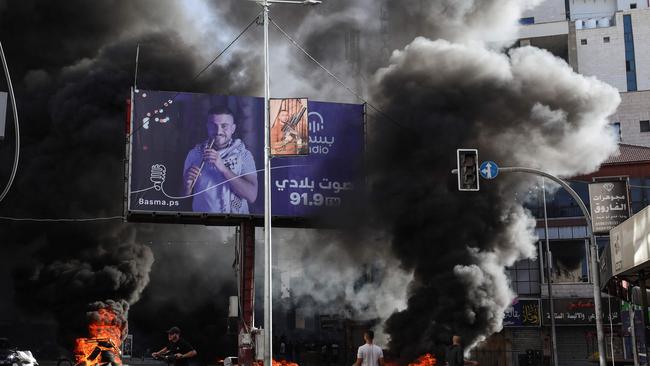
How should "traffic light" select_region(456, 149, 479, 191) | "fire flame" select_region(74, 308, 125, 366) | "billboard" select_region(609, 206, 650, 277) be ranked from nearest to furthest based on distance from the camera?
"billboard" select_region(609, 206, 650, 277), "traffic light" select_region(456, 149, 479, 191), "fire flame" select_region(74, 308, 125, 366)

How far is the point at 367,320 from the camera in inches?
1775

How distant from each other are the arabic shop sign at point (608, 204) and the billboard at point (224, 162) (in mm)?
10804

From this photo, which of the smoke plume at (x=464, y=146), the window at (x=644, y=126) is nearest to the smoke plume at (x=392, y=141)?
the smoke plume at (x=464, y=146)

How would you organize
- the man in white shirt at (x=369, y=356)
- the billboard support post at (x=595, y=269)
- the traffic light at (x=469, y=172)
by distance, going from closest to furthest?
the man in white shirt at (x=369, y=356) < the billboard support post at (x=595, y=269) < the traffic light at (x=469, y=172)

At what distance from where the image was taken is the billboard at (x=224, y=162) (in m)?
27.5

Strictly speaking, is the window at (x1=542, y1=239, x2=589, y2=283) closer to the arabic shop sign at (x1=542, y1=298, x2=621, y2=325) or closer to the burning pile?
the arabic shop sign at (x1=542, y1=298, x2=621, y2=325)

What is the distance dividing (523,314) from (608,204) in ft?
74.6

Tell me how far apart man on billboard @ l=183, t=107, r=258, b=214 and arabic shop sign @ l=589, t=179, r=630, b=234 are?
1276 cm

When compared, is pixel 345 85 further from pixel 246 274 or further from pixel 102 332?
pixel 102 332

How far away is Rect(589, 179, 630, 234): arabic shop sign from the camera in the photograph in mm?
20234

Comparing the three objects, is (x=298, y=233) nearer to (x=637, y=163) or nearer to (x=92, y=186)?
(x=92, y=186)

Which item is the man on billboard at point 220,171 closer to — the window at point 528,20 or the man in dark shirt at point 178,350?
the man in dark shirt at point 178,350

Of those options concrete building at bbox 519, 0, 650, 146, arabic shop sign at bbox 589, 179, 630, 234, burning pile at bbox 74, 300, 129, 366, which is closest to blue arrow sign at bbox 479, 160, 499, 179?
arabic shop sign at bbox 589, 179, 630, 234

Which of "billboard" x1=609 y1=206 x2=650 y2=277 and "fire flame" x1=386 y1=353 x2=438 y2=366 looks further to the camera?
"fire flame" x1=386 y1=353 x2=438 y2=366
